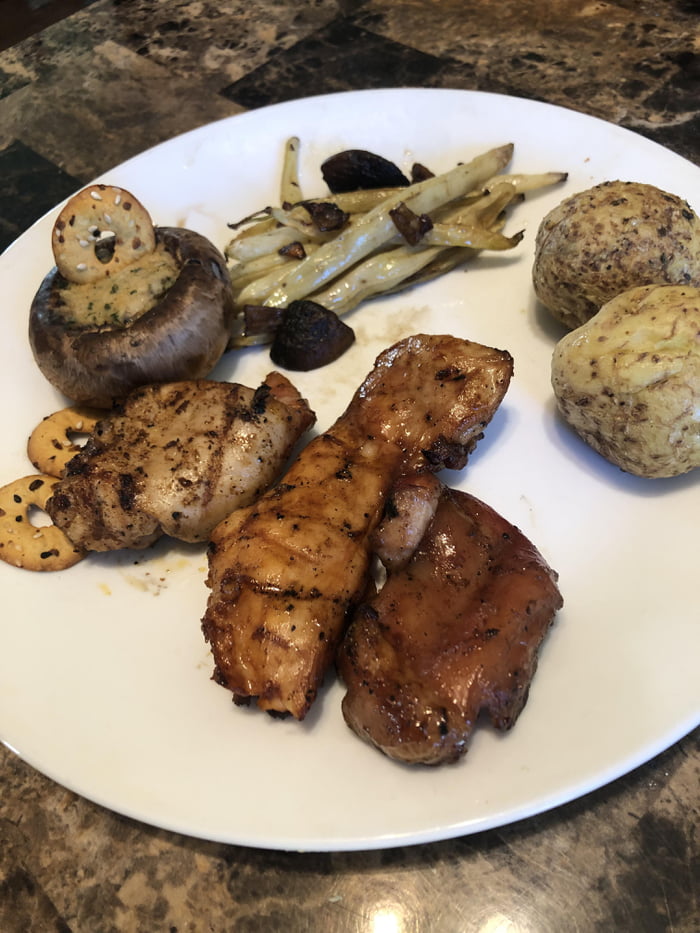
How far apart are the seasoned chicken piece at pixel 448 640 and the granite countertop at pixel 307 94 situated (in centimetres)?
37

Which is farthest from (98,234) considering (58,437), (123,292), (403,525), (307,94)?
(307,94)

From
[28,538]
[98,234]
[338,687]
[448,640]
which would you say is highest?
[98,234]

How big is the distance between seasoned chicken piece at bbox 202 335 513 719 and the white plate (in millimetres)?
176

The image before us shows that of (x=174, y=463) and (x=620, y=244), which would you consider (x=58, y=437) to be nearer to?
(x=174, y=463)

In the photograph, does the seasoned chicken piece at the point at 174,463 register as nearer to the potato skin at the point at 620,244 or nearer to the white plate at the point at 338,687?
the white plate at the point at 338,687

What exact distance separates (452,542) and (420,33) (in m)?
3.98

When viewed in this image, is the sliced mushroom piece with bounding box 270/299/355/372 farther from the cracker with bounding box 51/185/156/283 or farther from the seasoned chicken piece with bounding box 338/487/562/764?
the seasoned chicken piece with bounding box 338/487/562/764

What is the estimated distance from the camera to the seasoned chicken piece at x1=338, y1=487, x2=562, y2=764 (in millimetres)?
1753

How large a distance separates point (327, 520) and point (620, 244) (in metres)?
1.37

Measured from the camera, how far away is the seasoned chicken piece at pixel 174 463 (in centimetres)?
222

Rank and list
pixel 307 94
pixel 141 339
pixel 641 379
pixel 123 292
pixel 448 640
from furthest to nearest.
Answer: pixel 307 94, pixel 123 292, pixel 141 339, pixel 641 379, pixel 448 640

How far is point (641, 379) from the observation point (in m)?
2.10

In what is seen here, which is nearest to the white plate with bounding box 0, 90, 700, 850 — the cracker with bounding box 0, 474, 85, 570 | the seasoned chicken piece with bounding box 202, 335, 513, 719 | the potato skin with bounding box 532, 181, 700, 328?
the cracker with bounding box 0, 474, 85, 570

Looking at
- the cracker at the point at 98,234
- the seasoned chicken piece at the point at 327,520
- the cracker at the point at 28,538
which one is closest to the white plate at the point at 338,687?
the cracker at the point at 28,538
